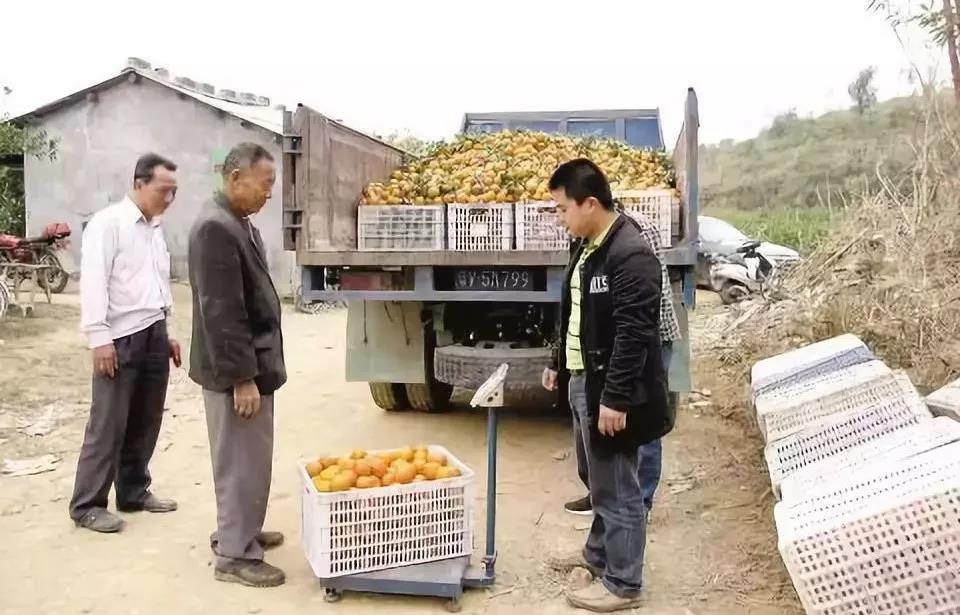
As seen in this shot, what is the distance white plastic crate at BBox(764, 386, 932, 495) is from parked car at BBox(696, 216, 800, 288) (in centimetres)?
1171

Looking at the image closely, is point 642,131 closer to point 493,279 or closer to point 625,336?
point 493,279

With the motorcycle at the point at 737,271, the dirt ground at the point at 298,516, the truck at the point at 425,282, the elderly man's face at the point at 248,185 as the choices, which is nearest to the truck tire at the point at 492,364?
the truck at the point at 425,282

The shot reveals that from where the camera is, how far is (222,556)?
13.4 ft

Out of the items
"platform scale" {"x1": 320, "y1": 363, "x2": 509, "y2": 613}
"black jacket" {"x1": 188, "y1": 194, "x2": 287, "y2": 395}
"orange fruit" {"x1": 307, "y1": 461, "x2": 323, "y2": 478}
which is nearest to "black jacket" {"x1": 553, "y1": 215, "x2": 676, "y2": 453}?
"platform scale" {"x1": 320, "y1": 363, "x2": 509, "y2": 613}

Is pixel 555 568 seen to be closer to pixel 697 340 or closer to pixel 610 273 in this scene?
pixel 610 273

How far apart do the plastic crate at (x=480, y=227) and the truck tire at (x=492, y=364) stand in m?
0.68

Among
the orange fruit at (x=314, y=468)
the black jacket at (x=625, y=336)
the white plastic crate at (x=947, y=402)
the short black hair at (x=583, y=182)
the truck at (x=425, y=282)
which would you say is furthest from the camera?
the truck at (x=425, y=282)

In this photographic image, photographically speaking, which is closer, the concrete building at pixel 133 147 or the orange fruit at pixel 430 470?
the orange fruit at pixel 430 470

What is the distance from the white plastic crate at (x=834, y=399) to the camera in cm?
439

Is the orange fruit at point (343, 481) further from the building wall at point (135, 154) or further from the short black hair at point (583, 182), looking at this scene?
the building wall at point (135, 154)

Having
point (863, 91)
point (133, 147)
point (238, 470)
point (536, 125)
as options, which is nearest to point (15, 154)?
point (133, 147)

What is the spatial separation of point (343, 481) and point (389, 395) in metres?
3.37

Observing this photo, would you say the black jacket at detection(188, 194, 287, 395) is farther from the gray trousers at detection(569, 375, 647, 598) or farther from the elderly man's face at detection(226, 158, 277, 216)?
the gray trousers at detection(569, 375, 647, 598)

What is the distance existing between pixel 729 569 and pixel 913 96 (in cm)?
464
